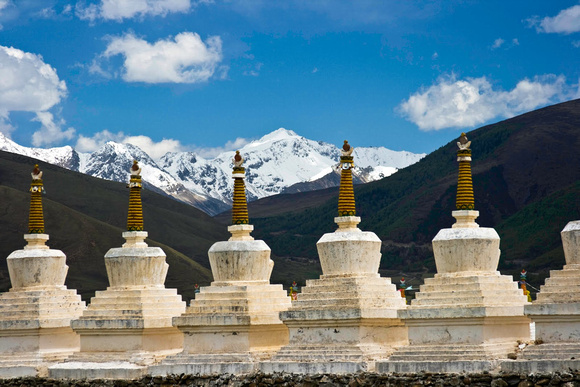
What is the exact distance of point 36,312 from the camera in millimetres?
31578

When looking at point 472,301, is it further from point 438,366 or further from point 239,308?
point 239,308

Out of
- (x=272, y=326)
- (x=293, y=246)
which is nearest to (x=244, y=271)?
(x=272, y=326)

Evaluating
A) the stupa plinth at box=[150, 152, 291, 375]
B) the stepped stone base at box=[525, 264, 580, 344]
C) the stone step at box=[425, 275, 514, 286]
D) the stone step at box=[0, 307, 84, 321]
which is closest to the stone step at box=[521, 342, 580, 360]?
the stepped stone base at box=[525, 264, 580, 344]

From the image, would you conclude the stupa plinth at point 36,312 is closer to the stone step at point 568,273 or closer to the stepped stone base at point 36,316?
the stepped stone base at point 36,316

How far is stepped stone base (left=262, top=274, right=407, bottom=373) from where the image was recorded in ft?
84.6

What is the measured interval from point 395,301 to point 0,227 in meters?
82.0

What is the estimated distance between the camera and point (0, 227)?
4060 inches

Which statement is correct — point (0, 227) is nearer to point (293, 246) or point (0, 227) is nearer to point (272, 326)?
point (293, 246)

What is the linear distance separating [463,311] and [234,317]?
6.08 m

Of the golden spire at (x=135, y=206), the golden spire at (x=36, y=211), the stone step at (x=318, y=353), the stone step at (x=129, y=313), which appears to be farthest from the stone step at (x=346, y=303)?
the golden spire at (x=36, y=211)

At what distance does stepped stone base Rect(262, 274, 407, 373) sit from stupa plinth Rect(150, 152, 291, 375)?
1.09 m

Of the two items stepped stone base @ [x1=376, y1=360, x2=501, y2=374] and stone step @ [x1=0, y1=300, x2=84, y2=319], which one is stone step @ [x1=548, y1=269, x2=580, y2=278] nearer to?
stepped stone base @ [x1=376, y1=360, x2=501, y2=374]

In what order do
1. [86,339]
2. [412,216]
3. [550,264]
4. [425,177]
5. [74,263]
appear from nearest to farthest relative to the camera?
1. [86,339]
2. [550,264]
3. [74,263]
4. [412,216]
5. [425,177]

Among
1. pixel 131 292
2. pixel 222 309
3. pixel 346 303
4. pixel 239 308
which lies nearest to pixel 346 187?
pixel 346 303
